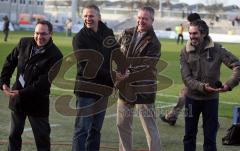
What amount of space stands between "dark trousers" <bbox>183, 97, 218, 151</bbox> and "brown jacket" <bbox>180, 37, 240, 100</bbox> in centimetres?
10

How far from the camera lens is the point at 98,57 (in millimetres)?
6973

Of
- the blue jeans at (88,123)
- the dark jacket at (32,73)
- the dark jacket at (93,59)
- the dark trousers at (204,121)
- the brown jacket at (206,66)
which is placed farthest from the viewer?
the dark trousers at (204,121)

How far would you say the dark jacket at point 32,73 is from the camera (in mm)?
6766

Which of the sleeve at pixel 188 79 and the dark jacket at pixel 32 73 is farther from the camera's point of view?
the sleeve at pixel 188 79

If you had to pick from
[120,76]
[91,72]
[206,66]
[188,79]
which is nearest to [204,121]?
[188,79]

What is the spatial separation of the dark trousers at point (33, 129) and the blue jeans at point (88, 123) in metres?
0.37

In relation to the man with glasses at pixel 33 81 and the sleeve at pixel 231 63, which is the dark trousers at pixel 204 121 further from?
the man with glasses at pixel 33 81

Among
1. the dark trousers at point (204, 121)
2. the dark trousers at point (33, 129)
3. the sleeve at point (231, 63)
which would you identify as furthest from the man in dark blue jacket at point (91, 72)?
the sleeve at point (231, 63)

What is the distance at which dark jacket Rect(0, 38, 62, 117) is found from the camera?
6.77 meters

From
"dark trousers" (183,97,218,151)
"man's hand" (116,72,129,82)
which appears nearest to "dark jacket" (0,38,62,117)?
"man's hand" (116,72,129,82)

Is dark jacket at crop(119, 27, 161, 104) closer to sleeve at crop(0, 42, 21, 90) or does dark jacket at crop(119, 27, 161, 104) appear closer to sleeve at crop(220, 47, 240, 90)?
sleeve at crop(220, 47, 240, 90)

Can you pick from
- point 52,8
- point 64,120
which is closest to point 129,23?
point 52,8

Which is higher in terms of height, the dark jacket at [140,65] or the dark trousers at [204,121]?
the dark jacket at [140,65]

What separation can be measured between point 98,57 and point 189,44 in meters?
1.18
